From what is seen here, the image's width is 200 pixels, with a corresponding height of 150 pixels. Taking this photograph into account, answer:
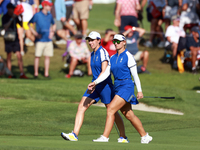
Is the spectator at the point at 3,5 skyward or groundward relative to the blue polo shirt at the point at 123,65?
skyward

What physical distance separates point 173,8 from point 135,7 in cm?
191

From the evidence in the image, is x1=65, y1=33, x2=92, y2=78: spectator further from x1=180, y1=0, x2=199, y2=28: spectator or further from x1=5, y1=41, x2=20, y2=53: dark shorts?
x1=180, y1=0, x2=199, y2=28: spectator

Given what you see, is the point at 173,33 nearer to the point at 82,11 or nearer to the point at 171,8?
the point at 171,8

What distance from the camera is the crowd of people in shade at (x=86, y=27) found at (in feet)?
46.2

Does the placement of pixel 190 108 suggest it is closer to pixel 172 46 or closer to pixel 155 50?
pixel 172 46

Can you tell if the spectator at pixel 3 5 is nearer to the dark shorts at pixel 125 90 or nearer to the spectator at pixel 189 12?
the spectator at pixel 189 12

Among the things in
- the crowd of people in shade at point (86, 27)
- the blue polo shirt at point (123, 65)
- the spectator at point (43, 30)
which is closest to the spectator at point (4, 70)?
the crowd of people in shade at point (86, 27)

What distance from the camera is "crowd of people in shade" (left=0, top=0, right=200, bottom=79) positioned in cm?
1408

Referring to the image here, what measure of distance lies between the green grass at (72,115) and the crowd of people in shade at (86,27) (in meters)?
0.86

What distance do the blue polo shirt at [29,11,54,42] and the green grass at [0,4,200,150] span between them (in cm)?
163

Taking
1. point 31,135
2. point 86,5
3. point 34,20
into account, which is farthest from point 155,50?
point 31,135

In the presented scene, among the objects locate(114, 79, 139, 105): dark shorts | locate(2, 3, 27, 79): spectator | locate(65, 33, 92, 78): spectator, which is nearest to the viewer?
locate(114, 79, 139, 105): dark shorts

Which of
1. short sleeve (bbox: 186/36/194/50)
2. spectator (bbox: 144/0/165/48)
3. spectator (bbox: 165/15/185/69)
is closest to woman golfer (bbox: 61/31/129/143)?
short sleeve (bbox: 186/36/194/50)

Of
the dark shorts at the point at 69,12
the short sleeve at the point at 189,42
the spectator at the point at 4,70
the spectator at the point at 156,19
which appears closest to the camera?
the spectator at the point at 4,70
